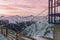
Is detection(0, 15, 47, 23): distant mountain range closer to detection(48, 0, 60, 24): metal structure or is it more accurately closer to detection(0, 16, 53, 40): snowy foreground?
detection(0, 16, 53, 40): snowy foreground

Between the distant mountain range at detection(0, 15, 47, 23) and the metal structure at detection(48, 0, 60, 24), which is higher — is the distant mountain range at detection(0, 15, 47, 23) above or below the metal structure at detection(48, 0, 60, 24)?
below

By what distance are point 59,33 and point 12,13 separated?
2.81 m

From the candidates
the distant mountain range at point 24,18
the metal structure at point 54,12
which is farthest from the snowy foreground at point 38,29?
the metal structure at point 54,12

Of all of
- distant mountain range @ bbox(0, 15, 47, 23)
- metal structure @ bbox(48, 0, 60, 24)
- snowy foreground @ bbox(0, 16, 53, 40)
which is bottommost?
snowy foreground @ bbox(0, 16, 53, 40)

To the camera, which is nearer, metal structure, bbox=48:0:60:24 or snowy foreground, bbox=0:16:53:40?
metal structure, bbox=48:0:60:24

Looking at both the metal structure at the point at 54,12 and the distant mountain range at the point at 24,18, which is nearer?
the metal structure at the point at 54,12

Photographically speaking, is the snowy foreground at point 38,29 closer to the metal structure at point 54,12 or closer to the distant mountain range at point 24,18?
the distant mountain range at point 24,18

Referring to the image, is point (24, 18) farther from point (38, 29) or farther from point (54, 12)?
point (54, 12)

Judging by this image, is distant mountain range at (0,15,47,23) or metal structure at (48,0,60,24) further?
distant mountain range at (0,15,47,23)

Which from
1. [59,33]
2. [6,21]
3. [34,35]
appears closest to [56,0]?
[59,33]

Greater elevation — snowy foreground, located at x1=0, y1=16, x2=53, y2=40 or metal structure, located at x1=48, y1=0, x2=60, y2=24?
metal structure, located at x1=48, y1=0, x2=60, y2=24

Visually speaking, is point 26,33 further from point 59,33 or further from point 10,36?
point 59,33

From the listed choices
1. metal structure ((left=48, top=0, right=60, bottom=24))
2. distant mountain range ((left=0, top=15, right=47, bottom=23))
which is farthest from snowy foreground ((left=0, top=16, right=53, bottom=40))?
metal structure ((left=48, top=0, right=60, bottom=24))

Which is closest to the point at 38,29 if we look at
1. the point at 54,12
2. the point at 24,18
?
the point at 24,18
